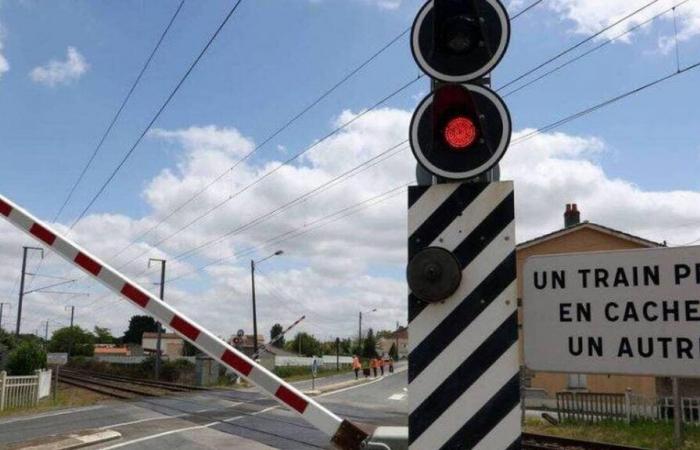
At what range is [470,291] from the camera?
310 centimetres

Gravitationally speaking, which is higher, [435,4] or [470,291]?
[435,4]

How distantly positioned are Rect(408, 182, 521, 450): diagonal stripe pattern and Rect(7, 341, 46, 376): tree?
3570 cm

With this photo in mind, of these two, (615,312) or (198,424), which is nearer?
(615,312)

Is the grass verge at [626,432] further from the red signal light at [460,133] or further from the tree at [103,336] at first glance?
the tree at [103,336]

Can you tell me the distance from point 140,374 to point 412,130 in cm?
6164

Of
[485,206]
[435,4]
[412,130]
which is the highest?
[435,4]

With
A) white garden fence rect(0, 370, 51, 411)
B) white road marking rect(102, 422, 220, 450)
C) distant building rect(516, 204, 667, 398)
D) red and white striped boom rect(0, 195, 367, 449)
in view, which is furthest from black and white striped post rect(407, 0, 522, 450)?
distant building rect(516, 204, 667, 398)

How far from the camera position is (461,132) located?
327 cm

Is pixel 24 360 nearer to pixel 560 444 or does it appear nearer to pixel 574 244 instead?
pixel 574 244

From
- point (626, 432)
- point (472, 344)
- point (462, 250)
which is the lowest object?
point (626, 432)

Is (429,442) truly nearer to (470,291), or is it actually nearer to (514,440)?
(514,440)

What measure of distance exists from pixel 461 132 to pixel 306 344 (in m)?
132

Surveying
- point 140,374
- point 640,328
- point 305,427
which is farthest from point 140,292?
point 140,374

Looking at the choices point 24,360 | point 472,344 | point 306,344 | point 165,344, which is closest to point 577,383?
point 24,360
